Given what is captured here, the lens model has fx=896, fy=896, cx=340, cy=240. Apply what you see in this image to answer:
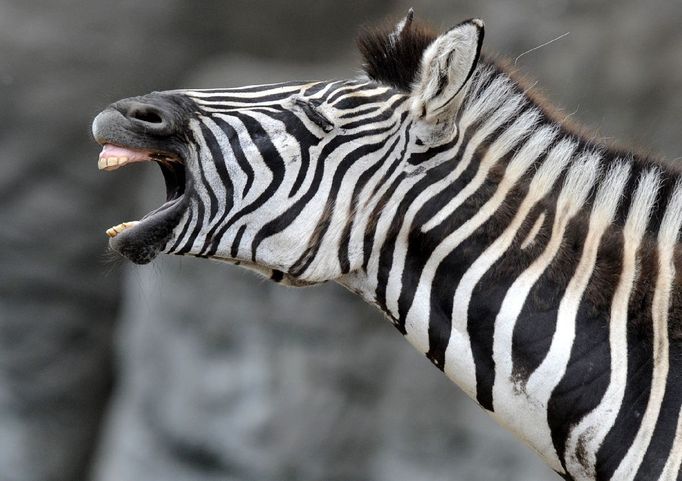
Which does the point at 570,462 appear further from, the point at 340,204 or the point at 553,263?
the point at 340,204

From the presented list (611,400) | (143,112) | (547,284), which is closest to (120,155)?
(143,112)

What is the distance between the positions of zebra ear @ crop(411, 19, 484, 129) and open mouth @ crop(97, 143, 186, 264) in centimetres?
92

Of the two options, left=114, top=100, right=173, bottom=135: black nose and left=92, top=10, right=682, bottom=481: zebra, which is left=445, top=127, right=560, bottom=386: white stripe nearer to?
left=92, top=10, right=682, bottom=481: zebra

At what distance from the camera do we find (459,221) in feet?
10.5

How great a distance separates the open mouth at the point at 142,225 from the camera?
322 cm

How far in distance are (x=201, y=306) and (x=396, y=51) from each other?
5885mm

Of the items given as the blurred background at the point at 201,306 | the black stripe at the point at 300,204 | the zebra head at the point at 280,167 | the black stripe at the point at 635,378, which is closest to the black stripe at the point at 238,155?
the zebra head at the point at 280,167

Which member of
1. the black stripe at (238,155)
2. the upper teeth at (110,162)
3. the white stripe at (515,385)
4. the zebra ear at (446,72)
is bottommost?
the white stripe at (515,385)

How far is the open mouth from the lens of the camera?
3219 mm

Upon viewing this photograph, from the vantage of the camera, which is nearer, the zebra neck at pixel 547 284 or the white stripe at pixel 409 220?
the zebra neck at pixel 547 284

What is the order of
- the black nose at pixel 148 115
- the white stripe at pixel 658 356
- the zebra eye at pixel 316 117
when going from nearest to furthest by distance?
the white stripe at pixel 658 356 → the black nose at pixel 148 115 → the zebra eye at pixel 316 117

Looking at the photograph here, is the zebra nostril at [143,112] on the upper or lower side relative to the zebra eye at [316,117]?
lower

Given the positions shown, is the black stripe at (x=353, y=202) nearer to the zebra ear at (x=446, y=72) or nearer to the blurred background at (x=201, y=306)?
the zebra ear at (x=446, y=72)

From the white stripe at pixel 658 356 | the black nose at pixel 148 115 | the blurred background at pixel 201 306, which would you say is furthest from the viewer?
the blurred background at pixel 201 306
